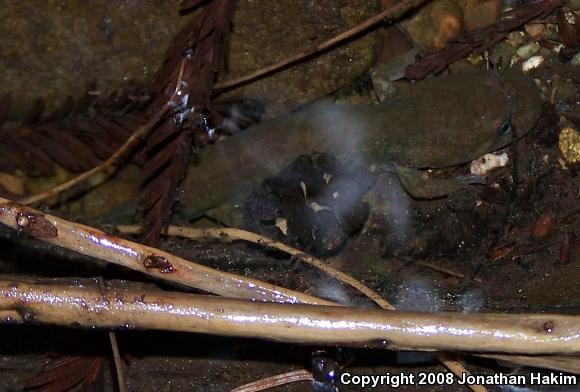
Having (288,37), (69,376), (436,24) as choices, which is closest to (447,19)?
(436,24)

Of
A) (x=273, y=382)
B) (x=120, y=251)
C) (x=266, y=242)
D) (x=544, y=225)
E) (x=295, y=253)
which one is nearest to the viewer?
(x=120, y=251)

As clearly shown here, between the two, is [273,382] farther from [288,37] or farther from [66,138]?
[288,37]

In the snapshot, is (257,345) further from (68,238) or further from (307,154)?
(307,154)

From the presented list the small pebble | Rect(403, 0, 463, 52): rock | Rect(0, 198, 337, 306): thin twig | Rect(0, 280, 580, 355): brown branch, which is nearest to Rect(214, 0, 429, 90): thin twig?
Rect(403, 0, 463, 52): rock

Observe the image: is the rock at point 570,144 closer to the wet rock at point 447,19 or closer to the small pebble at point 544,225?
the small pebble at point 544,225

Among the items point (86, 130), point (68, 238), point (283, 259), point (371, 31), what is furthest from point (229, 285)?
point (371, 31)

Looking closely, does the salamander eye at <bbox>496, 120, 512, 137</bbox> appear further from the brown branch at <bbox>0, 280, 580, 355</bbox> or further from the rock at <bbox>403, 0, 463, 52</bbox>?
the brown branch at <bbox>0, 280, 580, 355</bbox>
